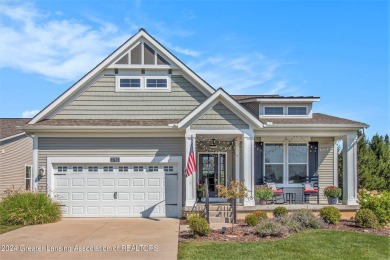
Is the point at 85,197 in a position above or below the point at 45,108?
below

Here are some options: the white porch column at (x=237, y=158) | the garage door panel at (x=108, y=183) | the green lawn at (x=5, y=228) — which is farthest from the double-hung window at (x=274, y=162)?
the green lawn at (x=5, y=228)

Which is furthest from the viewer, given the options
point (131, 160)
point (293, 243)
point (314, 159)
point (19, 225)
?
point (314, 159)

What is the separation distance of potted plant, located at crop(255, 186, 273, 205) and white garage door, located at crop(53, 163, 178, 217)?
322 cm

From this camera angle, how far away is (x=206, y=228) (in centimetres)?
1336

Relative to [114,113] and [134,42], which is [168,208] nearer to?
[114,113]

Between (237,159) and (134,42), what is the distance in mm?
6357

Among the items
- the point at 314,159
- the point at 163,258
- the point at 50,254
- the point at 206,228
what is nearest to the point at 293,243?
the point at 206,228

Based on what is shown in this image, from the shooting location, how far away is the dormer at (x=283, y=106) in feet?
66.3

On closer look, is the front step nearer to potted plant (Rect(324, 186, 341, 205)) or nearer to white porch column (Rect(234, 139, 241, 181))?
white porch column (Rect(234, 139, 241, 181))

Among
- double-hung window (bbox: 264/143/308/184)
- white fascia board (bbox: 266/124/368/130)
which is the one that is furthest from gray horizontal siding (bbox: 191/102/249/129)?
double-hung window (bbox: 264/143/308/184)

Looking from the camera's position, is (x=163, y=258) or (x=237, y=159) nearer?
(x=163, y=258)

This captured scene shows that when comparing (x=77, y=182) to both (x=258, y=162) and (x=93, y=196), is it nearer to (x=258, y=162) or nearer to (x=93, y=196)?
(x=93, y=196)

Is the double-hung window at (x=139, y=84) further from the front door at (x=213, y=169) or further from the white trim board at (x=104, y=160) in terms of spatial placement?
the front door at (x=213, y=169)

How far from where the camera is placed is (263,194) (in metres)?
18.1
